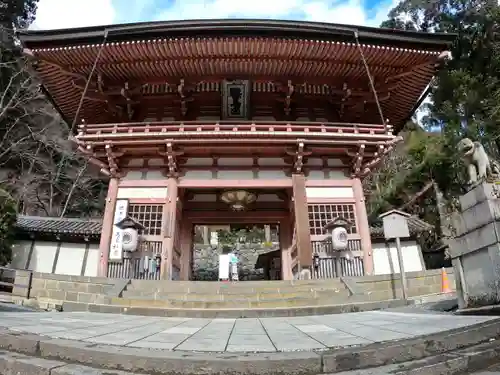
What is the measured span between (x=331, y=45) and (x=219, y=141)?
4.89 m

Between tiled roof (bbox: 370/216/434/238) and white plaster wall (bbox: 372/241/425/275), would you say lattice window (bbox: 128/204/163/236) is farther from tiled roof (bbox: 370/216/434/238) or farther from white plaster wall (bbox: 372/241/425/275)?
white plaster wall (bbox: 372/241/425/275)

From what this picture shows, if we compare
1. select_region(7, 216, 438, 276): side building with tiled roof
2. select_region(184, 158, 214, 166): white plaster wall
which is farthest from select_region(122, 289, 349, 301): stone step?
select_region(7, 216, 438, 276): side building with tiled roof

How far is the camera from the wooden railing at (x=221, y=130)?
36.8ft

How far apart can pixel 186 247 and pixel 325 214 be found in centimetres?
574

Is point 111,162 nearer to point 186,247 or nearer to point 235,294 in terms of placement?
point 186,247

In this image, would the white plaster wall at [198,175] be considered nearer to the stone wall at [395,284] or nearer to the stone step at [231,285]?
the stone step at [231,285]

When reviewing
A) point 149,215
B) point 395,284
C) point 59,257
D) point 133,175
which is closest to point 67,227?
point 59,257

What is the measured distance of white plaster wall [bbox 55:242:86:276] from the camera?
558 inches

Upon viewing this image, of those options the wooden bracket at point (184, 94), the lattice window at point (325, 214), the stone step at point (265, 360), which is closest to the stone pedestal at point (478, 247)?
the stone step at point (265, 360)

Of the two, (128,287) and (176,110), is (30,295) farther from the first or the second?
(176,110)

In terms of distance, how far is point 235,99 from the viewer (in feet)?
42.0

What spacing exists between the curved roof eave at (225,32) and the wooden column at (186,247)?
23.5 ft

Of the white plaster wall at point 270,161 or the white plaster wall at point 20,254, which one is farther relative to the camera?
the white plaster wall at point 20,254

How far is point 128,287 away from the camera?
9.42m
